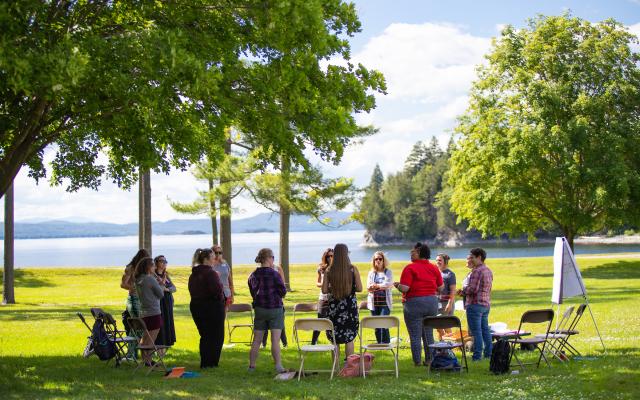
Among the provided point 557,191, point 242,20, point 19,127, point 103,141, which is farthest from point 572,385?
point 557,191

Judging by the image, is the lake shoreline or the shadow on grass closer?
the shadow on grass

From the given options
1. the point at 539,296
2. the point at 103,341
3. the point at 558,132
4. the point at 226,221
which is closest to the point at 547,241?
the point at 558,132

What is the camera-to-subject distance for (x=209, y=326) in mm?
10875

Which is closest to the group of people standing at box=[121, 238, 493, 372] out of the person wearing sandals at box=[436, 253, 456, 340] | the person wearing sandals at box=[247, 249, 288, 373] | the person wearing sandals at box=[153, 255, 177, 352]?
the person wearing sandals at box=[247, 249, 288, 373]

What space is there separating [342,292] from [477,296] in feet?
7.05

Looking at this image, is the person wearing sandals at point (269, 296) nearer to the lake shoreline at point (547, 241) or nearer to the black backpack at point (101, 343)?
the black backpack at point (101, 343)

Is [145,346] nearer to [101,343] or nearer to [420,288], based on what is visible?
[101,343]

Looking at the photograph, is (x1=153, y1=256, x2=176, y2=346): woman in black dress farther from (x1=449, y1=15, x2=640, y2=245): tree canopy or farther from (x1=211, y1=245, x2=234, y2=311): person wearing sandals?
(x1=449, y1=15, x2=640, y2=245): tree canopy

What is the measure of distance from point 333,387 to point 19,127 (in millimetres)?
6258

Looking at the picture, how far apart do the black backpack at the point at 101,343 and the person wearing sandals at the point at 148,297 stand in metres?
0.47

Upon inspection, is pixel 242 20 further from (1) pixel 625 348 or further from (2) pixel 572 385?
(1) pixel 625 348

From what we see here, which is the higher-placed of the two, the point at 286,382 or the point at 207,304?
the point at 207,304

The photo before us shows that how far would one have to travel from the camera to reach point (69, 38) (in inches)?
341

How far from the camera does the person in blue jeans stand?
431 inches
